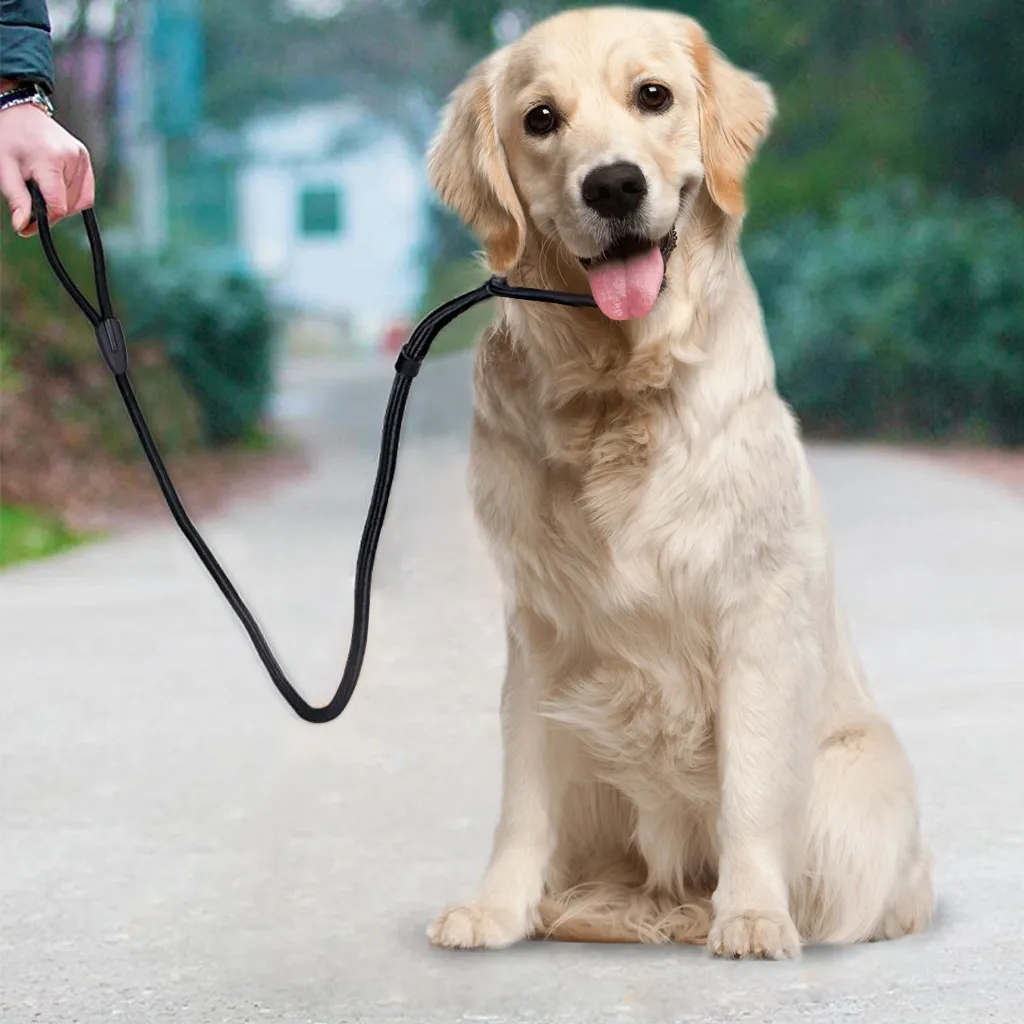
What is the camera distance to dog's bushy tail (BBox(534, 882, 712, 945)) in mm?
3338

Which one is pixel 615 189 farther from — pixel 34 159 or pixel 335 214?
pixel 335 214

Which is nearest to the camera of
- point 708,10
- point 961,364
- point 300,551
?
point 300,551

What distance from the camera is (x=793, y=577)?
313 cm

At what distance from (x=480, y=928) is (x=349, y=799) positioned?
1.64m

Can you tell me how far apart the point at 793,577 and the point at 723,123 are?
2.70 ft

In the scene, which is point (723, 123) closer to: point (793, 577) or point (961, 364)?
point (793, 577)

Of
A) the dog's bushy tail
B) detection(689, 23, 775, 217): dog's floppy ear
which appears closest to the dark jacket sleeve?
detection(689, 23, 775, 217): dog's floppy ear

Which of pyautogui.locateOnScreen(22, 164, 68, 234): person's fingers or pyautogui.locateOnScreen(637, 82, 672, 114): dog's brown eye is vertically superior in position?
pyautogui.locateOnScreen(637, 82, 672, 114): dog's brown eye

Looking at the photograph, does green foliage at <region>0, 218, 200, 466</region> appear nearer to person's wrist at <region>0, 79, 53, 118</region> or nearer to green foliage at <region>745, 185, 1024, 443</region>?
green foliage at <region>745, 185, 1024, 443</region>

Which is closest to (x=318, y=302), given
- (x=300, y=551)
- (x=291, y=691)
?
(x=300, y=551)

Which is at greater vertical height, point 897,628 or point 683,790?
point 683,790

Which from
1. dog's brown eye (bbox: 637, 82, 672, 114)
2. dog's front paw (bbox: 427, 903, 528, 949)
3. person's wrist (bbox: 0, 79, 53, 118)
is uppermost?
dog's brown eye (bbox: 637, 82, 672, 114)

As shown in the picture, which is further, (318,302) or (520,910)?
(318,302)

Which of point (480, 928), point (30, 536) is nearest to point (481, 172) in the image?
point (480, 928)
